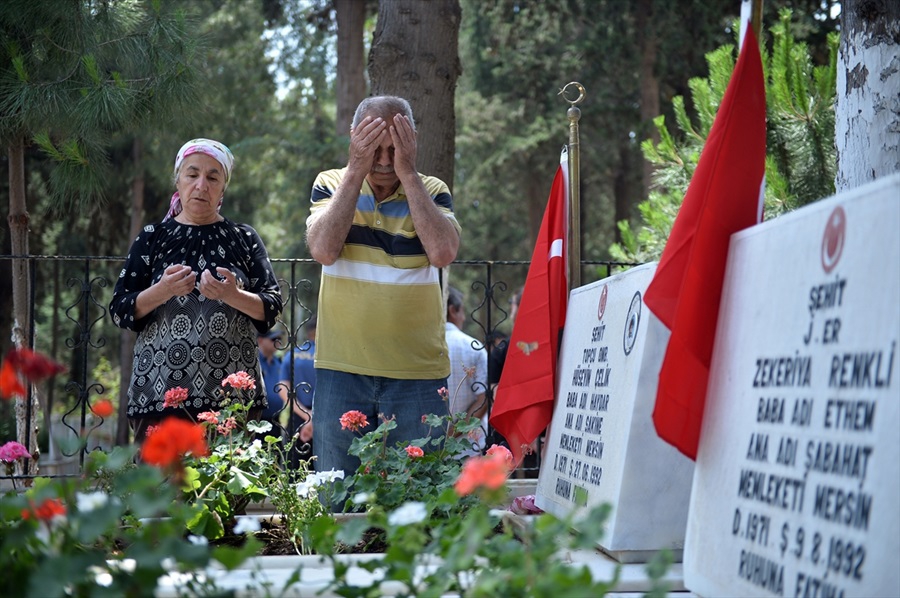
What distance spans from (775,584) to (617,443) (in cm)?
93

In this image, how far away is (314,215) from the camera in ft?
12.0

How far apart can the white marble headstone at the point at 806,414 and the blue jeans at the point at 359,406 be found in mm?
1377

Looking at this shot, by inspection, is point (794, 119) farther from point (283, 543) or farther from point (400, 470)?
point (283, 543)

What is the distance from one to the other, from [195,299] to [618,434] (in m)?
1.63

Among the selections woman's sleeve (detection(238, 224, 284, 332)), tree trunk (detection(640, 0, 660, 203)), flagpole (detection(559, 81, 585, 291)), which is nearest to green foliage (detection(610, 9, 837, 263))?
flagpole (detection(559, 81, 585, 291))

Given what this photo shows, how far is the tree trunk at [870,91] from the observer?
10.6 ft

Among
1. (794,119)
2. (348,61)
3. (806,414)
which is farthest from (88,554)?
(348,61)

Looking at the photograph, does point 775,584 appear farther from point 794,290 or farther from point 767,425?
point 794,290

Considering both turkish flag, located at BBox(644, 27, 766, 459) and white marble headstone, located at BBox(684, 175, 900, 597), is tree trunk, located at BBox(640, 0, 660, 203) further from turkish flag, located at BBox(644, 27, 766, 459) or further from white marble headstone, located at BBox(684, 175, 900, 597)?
white marble headstone, located at BBox(684, 175, 900, 597)

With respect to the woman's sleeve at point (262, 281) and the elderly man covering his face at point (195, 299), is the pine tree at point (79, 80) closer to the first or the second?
the elderly man covering his face at point (195, 299)

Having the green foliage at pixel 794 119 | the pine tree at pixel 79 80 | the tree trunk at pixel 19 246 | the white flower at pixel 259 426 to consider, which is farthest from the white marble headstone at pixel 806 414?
the green foliage at pixel 794 119

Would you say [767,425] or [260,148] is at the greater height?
[260,148]

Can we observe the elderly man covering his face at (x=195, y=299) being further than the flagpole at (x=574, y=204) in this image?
No

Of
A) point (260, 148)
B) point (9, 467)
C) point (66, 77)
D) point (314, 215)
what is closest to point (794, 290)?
point (314, 215)
